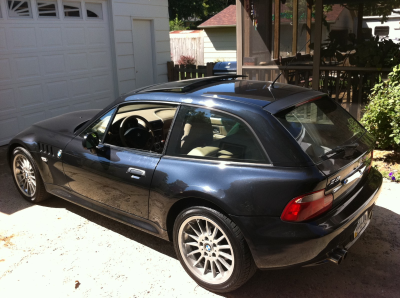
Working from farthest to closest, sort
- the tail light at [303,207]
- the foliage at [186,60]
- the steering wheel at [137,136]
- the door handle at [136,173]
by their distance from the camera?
the foliage at [186,60]
the steering wheel at [137,136]
the door handle at [136,173]
the tail light at [303,207]

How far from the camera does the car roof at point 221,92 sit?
3.14m

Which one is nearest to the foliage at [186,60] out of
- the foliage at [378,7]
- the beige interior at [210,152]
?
the foliage at [378,7]

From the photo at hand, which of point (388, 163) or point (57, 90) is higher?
point (57, 90)

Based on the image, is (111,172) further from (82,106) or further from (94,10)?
(94,10)

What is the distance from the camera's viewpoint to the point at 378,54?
667cm

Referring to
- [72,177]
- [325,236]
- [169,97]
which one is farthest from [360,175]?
[72,177]

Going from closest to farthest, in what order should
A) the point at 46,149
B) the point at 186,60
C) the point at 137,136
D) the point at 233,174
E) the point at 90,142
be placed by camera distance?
the point at 233,174, the point at 90,142, the point at 137,136, the point at 46,149, the point at 186,60

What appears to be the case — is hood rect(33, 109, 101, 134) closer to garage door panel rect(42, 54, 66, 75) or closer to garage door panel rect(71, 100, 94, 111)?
garage door panel rect(42, 54, 66, 75)

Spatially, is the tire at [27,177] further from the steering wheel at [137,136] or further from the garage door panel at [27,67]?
the garage door panel at [27,67]

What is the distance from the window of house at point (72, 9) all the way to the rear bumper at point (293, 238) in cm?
770

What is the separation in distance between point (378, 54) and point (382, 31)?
206cm

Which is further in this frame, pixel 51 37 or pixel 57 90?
pixel 57 90

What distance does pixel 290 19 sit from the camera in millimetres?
9734

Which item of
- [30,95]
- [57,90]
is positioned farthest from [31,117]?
[57,90]
